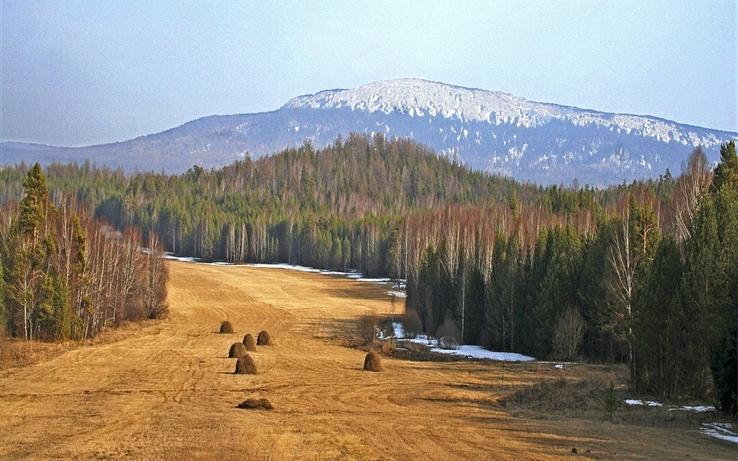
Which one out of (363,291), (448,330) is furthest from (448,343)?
(363,291)

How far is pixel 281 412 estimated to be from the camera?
29438mm

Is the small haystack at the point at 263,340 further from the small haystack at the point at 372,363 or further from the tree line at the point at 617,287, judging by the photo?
the small haystack at the point at 372,363

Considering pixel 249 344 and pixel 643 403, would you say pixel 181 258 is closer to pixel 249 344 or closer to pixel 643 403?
pixel 249 344

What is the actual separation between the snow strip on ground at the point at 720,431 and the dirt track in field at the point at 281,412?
869mm

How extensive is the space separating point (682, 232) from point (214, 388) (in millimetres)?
30455

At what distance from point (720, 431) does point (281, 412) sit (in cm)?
1526

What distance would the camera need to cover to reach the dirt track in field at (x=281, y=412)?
875 inches

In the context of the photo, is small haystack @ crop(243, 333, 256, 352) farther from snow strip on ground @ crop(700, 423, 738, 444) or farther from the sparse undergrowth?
snow strip on ground @ crop(700, 423, 738, 444)

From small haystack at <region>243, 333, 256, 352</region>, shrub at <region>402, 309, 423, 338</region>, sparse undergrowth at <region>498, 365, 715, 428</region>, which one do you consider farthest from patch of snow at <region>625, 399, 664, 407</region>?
shrub at <region>402, 309, 423, 338</region>

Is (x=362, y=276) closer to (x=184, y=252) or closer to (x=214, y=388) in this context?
(x=184, y=252)

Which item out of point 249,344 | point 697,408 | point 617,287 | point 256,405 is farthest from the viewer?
point 249,344

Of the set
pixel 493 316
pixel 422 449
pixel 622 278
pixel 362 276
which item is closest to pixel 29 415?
pixel 422 449

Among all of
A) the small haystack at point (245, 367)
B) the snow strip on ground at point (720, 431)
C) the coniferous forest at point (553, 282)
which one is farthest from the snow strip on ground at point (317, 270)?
the snow strip on ground at point (720, 431)

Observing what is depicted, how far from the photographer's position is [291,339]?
61.0 m
